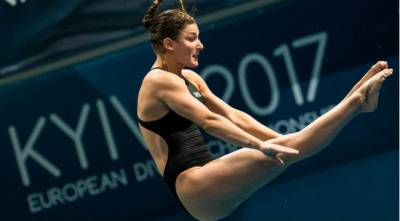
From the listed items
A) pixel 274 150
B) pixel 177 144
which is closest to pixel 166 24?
pixel 177 144

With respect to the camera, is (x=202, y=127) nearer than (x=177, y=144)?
Yes

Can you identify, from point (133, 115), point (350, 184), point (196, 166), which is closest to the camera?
point (196, 166)

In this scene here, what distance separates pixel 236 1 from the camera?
5805 millimetres

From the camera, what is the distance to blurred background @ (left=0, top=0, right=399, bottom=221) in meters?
5.56

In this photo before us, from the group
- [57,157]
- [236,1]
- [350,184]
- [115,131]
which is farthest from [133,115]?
[350,184]

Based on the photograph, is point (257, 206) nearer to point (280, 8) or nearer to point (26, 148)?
point (280, 8)

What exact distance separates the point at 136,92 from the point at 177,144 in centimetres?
179

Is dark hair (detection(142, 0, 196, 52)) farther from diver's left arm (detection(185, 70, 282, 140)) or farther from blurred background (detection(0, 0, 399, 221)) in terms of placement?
blurred background (detection(0, 0, 399, 221))

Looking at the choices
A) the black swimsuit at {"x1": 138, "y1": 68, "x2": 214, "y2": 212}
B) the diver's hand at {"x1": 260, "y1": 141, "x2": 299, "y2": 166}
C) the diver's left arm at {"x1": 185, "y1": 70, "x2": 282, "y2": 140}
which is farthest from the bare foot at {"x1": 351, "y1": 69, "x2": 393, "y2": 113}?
the black swimsuit at {"x1": 138, "y1": 68, "x2": 214, "y2": 212}

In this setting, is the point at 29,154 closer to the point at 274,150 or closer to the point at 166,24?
the point at 166,24

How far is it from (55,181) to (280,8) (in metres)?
1.99

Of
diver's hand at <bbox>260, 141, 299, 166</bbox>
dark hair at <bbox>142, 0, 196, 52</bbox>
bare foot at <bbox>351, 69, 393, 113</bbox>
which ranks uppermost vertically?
dark hair at <bbox>142, 0, 196, 52</bbox>

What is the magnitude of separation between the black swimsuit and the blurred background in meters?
1.43

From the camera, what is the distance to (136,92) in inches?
239
